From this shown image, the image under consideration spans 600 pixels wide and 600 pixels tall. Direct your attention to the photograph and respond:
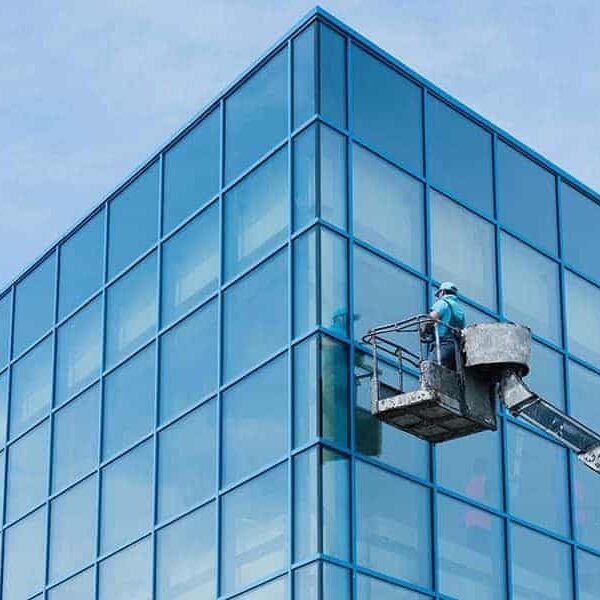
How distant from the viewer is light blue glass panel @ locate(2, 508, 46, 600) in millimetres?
34500

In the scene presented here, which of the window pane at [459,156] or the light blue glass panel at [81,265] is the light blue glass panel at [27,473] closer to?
the light blue glass panel at [81,265]

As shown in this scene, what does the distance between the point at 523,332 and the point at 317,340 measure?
303 centimetres

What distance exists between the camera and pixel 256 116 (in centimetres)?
3088

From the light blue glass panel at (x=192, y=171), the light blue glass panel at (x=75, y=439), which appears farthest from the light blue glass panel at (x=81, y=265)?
the light blue glass panel at (x=192, y=171)

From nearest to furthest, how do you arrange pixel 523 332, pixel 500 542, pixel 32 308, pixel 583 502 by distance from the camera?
1. pixel 523 332
2. pixel 500 542
3. pixel 583 502
4. pixel 32 308

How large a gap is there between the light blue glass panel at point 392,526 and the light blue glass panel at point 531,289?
15.6 feet

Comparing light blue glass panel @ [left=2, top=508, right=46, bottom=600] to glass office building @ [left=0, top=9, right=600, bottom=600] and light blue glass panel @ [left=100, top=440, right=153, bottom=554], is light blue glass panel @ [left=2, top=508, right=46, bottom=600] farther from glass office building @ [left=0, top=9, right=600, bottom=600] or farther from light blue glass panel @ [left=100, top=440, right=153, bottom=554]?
light blue glass panel @ [left=100, top=440, right=153, bottom=554]

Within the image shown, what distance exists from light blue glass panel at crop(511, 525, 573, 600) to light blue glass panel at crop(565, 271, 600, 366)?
3941mm

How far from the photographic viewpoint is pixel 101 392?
110 ft

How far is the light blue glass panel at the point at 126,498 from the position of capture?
3130cm

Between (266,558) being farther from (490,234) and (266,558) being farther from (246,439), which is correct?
(490,234)

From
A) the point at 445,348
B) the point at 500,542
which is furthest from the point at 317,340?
the point at 500,542

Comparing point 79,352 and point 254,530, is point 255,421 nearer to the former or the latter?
point 254,530

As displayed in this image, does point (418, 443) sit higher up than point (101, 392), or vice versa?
point (101, 392)
